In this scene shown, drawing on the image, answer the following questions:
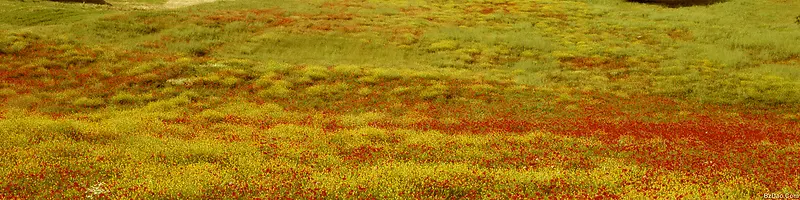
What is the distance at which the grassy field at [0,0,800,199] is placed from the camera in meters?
10.8

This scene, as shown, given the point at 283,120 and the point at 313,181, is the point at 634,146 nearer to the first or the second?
the point at 313,181

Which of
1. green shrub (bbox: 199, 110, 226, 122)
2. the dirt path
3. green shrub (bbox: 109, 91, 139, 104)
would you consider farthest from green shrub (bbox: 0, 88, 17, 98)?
the dirt path

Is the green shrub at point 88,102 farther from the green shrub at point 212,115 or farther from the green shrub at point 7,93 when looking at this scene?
the green shrub at point 212,115

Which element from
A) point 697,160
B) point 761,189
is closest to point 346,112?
point 697,160

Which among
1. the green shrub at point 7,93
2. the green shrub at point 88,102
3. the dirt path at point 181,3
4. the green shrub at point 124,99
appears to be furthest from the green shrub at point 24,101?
the dirt path at point 181,3

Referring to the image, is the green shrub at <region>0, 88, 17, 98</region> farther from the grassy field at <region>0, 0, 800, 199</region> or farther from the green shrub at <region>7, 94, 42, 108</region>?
the green shrub at <region>7, 94, 42, 108</region>

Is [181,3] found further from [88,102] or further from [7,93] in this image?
[88,102]

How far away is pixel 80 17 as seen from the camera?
46.8 meters

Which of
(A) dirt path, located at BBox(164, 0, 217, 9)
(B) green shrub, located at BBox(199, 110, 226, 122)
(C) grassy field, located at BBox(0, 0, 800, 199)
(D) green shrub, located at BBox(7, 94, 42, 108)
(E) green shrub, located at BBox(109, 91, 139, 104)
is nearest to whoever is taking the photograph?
(C) grassy field, located at BBox(0, 0, 800, 199)

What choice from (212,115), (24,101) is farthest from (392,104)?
(24,101)

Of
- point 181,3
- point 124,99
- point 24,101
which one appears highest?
point 181,3

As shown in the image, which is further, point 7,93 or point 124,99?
point 124,99

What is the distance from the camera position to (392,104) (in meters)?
24.9

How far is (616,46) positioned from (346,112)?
99.8 feet
